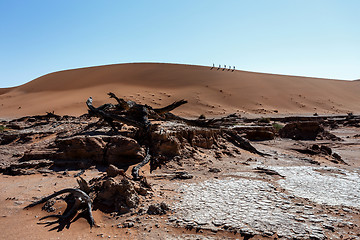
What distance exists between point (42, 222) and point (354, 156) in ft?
28.8

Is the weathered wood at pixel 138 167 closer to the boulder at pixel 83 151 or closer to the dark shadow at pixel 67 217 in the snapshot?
the boulder at pixel 83 151

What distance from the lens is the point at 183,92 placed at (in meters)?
29.5

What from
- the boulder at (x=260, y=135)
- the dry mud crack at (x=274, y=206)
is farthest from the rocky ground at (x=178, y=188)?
the boulder at (x=260, y=135)

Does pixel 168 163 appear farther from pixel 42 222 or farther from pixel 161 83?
pixel 161 83

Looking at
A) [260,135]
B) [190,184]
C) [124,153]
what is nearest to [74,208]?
[190,184]

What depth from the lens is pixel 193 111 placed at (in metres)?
A: 23.3

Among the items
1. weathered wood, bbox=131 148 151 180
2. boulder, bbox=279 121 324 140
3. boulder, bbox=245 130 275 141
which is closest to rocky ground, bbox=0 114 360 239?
weathered wood, bbox=131 148 151 180

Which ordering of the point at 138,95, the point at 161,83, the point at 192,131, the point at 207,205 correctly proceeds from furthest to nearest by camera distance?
the point at 161,83
the point at 138,95
the point at 192,131
the point at 207,205

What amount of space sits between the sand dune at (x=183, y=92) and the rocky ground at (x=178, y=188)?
52.7ft

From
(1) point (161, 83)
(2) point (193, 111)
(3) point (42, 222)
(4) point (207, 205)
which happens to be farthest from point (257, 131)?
(1) point (161, 83)

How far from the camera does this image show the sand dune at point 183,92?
973 inches

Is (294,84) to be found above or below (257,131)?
above

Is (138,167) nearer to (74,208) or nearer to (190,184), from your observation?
(190,184)

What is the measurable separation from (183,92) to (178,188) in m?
26.0
